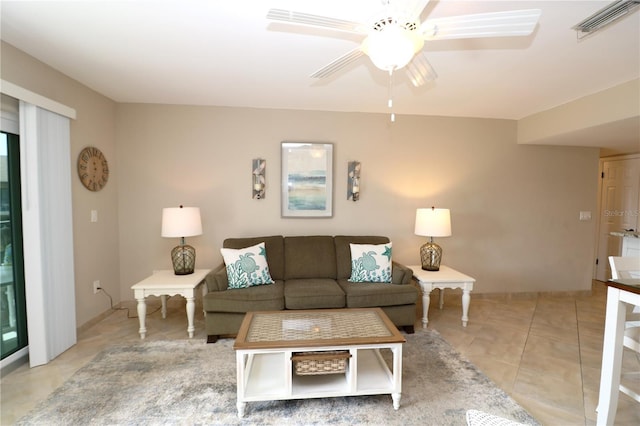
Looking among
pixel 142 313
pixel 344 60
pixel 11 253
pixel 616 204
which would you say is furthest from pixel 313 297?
pixel 616 204

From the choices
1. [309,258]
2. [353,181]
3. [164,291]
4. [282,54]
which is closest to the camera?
[282,54]

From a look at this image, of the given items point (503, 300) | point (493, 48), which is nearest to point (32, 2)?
point (493, 48)

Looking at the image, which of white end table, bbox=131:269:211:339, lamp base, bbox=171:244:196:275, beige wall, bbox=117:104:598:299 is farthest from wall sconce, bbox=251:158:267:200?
white end table, bbox=131:269:211:339

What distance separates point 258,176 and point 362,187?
4.22ft

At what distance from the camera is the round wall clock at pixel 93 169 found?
9.55 feet

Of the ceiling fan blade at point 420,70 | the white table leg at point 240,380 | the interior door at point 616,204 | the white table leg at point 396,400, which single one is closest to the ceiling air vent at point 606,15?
the ceiling fan blade at point 420,70

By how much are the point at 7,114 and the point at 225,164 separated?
1.82 meters

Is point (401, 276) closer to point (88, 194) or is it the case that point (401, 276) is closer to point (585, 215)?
point (585, 215)

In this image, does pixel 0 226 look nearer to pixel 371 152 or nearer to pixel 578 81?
pixel 371 152

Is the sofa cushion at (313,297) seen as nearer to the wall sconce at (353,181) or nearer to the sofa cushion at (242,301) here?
the sofa cushion at (242,301)

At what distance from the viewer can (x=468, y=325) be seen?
3.14 m

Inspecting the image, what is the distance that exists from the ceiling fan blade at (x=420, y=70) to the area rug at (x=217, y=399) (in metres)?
Answer: 1.99

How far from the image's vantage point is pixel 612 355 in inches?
64.1

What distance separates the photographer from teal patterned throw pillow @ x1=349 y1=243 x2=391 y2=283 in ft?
10.2
